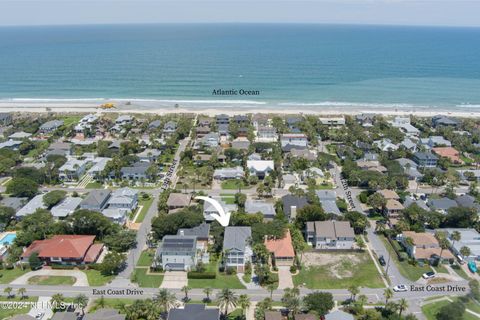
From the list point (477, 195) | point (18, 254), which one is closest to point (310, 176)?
point (477, 195)

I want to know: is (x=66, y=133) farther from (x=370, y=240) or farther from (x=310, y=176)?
(x=370, y=240)

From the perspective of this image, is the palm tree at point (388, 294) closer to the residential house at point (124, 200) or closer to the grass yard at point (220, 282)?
the grass yard at point (220, 282)

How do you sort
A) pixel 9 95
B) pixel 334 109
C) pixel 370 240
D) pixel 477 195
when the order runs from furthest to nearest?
pixel 9 95, pixel 334 109, pixel 477 195, pixel 370 240

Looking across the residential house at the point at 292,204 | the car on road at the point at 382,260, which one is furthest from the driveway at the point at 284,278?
the residential house at the point at 292,204

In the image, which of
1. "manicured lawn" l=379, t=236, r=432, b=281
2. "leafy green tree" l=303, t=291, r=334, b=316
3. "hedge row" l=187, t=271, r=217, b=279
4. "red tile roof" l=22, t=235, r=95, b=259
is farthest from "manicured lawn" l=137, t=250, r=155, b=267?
"manicured lawn" l=379, t=236, r=432, b=281

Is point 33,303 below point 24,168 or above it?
below

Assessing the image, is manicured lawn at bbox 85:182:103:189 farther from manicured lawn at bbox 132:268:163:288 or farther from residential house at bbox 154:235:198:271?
manicured lawn at bbox 132:268:163:288

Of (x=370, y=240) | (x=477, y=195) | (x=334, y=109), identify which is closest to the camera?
(x=370, y=240)

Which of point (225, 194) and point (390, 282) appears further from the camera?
point (225, 194)
